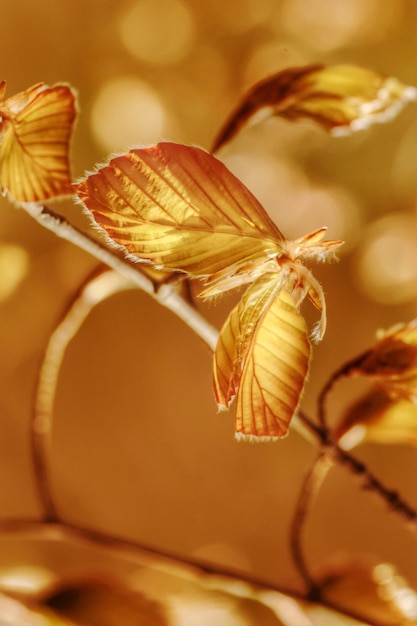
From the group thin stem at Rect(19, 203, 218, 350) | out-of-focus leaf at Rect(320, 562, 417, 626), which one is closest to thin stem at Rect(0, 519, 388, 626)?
out-of-focus leaf at Rect(320, 562, 417, 626)

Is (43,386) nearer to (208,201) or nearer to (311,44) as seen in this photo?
(208,201)

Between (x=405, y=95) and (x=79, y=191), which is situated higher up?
(x=405, y=95)

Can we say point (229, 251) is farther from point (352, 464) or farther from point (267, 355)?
point (352, 464)

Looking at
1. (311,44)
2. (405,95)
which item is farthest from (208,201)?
(311,44)

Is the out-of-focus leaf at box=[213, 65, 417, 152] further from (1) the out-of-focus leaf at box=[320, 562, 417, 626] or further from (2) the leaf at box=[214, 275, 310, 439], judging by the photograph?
(1) the out-of-focus leaf at box=[320, 562, 417, 626]

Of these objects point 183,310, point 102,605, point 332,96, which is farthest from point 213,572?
point 332,96

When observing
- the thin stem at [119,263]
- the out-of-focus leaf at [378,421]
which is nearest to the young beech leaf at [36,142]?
the thin stem at [119,263]

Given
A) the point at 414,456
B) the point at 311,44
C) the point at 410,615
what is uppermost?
the point at 311,44
